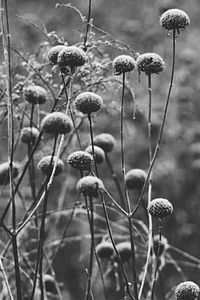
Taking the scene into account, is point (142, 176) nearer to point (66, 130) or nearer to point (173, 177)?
point (66, 130)

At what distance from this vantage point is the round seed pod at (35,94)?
3.52 ft

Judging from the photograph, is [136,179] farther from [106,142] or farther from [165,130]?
[165,130]

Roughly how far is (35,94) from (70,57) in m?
0.21

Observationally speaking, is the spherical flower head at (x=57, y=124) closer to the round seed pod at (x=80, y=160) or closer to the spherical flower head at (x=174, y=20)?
the round seed pod at (x=80, y=160)

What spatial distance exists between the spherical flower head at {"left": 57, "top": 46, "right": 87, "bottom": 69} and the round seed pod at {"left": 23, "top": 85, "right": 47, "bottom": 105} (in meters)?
0.19

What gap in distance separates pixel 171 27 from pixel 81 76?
0.18 m

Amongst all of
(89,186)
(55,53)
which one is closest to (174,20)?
(55,53)

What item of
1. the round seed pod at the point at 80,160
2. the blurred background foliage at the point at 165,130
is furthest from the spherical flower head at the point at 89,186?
the blurred background foliage at the point at 165,130

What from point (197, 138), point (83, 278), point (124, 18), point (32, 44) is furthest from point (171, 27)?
point (124, 18)

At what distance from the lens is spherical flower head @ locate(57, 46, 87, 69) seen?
0.88 metres

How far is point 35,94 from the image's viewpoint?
1.07 metres

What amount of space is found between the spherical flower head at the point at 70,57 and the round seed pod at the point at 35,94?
0.19 metres

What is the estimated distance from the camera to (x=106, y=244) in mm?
1138

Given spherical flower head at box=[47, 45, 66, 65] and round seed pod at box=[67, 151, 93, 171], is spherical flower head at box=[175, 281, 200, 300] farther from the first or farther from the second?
spherical flower head at box=[47, 45, 66, 65]
